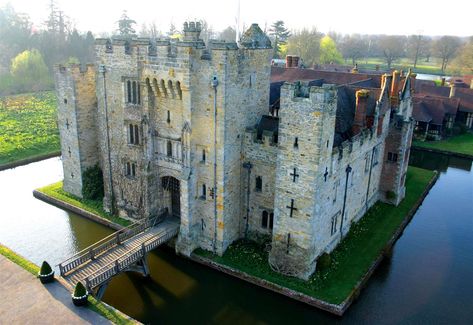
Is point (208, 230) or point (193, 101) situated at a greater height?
point (193, 101)

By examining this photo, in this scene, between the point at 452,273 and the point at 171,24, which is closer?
the point at 452,273

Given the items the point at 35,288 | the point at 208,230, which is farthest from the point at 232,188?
the point at 35,288

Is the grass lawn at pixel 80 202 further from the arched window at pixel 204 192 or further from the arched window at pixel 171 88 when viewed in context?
the arched window at pixel 171 88

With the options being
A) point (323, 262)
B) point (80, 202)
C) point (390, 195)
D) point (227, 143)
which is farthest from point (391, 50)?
point (323, 262)

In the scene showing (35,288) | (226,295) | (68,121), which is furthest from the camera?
(68,121)

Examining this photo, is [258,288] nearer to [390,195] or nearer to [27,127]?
[390,195]

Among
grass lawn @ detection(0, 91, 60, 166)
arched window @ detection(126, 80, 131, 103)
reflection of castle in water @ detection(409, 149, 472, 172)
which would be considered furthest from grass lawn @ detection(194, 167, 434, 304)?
grass lawn @ detection(0, 91, 60, 166)

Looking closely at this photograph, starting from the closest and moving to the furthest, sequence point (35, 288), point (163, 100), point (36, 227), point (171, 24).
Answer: point (35, 288) → point (163, 100) → point (36, 227) → point (171, 24)

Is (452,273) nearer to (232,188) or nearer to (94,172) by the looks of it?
(232,188)
